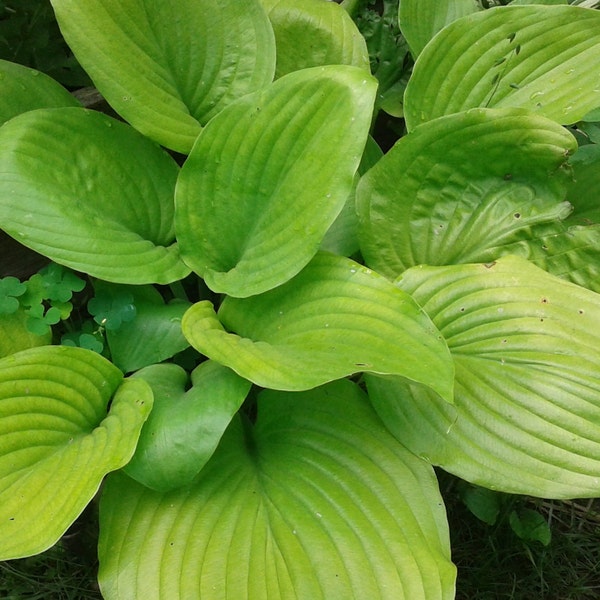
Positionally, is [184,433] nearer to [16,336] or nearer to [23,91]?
[16,336]

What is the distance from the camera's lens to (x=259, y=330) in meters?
0.93

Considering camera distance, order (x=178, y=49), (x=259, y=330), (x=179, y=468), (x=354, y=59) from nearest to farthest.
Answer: (x=179, y=468), (x=259, y=330), (x=178, y=49), (x=354, y=59)

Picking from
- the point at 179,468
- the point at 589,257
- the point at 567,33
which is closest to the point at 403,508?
the point at 179,468

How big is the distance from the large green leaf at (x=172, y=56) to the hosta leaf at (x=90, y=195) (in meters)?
0.05

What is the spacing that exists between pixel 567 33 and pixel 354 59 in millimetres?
402

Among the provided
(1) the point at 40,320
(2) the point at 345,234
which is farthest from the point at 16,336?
(2) the point at 345,234

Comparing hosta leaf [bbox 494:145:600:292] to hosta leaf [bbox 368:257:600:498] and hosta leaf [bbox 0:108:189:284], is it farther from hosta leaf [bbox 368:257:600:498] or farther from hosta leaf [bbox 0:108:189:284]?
A: hosta leaf [bbox 0:108:189:284]

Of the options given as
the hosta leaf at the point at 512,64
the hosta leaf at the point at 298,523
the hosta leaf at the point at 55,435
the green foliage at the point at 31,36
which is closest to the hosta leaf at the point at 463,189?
the hosta leaf at the point at 512,64

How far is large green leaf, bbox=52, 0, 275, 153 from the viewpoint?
0.97m

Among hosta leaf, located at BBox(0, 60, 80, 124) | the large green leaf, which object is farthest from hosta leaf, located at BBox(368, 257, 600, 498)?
hosta leaf, located at BBox(0, 60, 80, 124)

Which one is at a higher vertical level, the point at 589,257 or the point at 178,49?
the point at 178,49

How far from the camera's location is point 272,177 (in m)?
0.94

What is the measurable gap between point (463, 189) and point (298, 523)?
62 centimetres

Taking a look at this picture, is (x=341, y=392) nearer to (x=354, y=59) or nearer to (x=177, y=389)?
(x=177, y=389)
